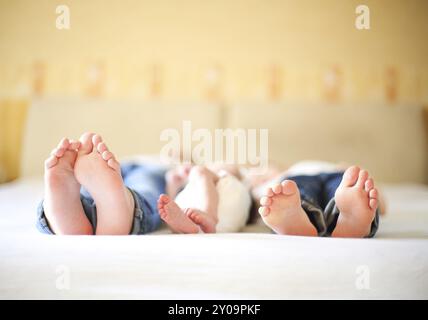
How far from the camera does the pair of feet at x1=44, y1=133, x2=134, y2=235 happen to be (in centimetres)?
83

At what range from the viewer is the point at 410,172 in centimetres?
222

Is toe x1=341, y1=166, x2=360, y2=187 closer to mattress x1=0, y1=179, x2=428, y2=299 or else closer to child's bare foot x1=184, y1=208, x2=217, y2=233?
mattress x1=0, y1=179, x2=428, y2=299

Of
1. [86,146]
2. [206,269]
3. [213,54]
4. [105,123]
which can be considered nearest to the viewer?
[206,269]

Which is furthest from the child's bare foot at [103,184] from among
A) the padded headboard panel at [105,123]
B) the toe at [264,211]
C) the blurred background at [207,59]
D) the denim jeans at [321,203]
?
the blurred background at [207,59]

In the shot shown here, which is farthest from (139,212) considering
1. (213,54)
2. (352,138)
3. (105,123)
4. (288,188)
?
(213,54)

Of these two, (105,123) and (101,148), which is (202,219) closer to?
(101,148)

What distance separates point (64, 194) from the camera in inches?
32.8

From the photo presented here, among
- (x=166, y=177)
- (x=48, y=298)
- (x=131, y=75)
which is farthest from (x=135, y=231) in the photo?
(x=131, y=75)

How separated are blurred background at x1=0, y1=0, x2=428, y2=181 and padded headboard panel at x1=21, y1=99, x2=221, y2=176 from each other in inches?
5.9

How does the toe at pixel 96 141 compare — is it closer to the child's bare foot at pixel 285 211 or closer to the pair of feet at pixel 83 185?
the pair of feet at pixel 83 185

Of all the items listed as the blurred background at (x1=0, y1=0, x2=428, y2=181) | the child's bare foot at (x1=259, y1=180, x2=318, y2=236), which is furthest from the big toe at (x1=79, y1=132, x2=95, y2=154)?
the blurred background at (x1=0, y1=0, x2=428, y2=181)

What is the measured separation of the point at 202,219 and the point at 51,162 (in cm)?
31

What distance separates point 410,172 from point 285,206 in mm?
1602

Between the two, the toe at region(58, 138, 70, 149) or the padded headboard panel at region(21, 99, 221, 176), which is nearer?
the toe at region(58, 138, 70, 149)
